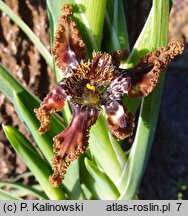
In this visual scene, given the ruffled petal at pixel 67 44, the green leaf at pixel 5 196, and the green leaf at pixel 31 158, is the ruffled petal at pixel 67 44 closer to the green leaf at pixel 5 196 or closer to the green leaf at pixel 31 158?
the green leaf at pixel 31 158

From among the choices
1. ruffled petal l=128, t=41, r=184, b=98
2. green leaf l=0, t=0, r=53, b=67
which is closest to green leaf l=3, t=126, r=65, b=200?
green leaf l=0, t=0, r=53, b=67

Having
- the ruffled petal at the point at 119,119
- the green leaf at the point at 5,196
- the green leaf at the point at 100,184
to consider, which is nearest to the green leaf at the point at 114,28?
the ruffled petal at the point at 119,119

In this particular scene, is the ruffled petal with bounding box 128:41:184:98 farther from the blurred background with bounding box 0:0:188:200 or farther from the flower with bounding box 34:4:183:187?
the blurred background with bounding box 0:0:188:200

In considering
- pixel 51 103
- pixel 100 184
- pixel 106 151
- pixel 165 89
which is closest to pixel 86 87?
pixel 51 103

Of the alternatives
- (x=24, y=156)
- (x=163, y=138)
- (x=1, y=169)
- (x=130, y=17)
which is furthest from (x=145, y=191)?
(x=24, y=156)

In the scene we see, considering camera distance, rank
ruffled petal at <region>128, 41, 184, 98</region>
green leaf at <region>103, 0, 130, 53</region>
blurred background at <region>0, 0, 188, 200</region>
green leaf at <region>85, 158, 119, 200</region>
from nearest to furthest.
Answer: ruffled petal at <region>128, 41, 184, 98</region>
green leaf at <region>103, 0, 130, 53</region>
green leaf at <region>85, 158, 119, 200</region>
blurred background at <region>0, 0, 188, 200</region>

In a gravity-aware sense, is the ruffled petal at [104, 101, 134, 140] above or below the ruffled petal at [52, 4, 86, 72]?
below

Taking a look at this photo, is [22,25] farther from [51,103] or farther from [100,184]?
[100,184]
